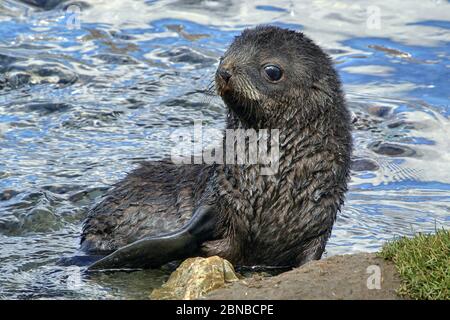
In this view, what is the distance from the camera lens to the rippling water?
9125 millimetres

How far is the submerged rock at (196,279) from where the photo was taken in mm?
6959

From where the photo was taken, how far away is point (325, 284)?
6273 mm

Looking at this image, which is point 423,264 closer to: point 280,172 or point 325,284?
point 325,284

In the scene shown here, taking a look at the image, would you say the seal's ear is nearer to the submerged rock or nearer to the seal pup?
the seal pup

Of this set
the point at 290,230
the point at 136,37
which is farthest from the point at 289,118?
the point at 136,37

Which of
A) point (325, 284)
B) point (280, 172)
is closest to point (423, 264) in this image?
point (325, 284)

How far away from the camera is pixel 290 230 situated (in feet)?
26.4

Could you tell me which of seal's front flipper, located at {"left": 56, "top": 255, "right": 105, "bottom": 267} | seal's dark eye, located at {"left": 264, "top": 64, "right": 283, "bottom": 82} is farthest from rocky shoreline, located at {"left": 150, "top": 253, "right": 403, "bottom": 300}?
seal's dark eye, located at {"left": 264, "top": 64, "right": 283, "bottom": 82}

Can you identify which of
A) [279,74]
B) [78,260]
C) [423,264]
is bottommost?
[78,260]

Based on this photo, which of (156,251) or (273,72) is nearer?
(156,251)

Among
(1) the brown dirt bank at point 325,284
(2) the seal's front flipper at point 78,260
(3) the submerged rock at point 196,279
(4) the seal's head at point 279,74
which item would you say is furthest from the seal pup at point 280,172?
(1) the brown dirt bank at point 325,284

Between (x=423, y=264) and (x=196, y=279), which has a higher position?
(x=423, y=264)

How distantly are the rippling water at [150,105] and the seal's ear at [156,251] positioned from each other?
0.11 m

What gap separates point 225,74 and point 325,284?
2138 millimetres
